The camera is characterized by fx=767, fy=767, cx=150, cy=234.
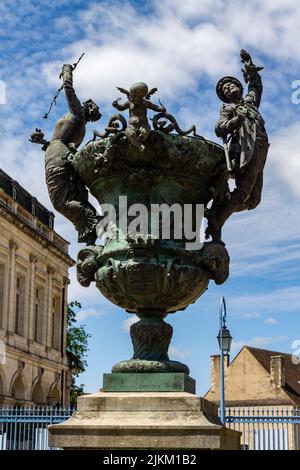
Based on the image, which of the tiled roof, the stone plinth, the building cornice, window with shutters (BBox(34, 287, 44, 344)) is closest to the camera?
the stone plinth

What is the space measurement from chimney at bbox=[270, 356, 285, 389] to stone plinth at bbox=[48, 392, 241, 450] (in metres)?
40.9

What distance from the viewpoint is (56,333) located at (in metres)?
40.2

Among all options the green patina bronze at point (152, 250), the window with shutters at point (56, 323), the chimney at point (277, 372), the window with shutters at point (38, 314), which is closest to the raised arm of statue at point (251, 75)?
the green patina bronze at point (152, 250)

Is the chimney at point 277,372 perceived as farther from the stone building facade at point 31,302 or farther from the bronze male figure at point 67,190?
the bronze male figure at point 67,190

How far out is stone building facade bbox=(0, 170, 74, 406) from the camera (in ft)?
107

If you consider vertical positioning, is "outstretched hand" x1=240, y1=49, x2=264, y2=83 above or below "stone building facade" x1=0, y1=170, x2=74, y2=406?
below

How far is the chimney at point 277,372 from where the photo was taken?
4488 cm

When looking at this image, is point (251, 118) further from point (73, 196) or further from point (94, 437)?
point (94, 437)

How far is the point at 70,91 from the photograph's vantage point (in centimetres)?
616

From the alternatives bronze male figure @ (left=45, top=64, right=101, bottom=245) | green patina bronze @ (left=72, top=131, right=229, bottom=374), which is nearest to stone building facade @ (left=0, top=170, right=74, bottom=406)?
bronze male figure @ (left=45, top=64, right=101, bottom=245)

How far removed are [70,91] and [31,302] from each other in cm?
3093

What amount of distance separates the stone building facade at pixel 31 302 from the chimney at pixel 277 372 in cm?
1233

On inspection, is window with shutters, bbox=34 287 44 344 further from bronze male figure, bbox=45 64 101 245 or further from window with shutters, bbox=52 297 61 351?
bronze male figure, bbox=45 64 101 245
